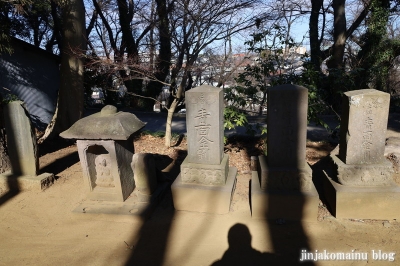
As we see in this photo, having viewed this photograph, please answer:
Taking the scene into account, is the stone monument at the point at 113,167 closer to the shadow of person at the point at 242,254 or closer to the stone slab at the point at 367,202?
the shadow of person at the point at 242,254

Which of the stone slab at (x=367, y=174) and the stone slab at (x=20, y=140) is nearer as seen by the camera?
the stone slab at (x=367, y=174)

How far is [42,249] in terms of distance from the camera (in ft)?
11.0

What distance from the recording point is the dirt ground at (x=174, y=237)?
3.12 metres

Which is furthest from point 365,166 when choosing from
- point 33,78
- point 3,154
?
point 33,78

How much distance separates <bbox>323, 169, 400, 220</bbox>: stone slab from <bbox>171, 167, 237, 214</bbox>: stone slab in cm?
151

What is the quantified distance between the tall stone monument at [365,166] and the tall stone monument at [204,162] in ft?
5.25

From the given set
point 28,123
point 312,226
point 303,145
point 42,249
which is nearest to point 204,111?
point 303,145

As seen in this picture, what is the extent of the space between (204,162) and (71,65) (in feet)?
18.6

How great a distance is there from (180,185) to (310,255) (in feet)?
6.39

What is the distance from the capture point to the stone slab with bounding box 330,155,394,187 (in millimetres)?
3631

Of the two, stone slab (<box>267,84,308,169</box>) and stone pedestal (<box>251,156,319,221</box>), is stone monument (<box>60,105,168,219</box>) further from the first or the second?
stone slab (<box>267,84,308,169</box>)

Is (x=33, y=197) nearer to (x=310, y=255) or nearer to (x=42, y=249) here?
(x=42, y=249)

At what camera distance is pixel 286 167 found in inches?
150

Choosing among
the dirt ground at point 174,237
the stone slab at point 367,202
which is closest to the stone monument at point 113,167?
the dirt ground at point 174,237
